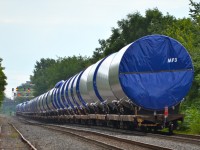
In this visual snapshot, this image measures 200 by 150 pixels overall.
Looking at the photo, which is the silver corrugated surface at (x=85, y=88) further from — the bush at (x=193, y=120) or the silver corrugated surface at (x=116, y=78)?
the bush at (x=193, y=120)

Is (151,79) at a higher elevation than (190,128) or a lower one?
higher

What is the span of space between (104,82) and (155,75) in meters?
3.68

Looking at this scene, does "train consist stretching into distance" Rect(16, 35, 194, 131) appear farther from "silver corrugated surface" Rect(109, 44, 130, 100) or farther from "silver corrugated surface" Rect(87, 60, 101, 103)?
"silver corrugated surface" Rect(87, 60, 101, 103)

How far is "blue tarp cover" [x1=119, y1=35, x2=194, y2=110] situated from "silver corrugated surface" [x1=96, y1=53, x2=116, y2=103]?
6.86 feet

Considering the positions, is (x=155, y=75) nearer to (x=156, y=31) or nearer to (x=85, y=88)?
(x=85, y=88)

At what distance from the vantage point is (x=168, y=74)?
68.5 feet

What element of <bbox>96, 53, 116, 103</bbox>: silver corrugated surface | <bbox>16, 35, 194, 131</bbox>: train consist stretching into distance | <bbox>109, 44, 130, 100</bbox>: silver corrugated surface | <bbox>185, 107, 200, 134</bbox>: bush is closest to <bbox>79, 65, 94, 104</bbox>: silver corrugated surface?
<bbox>96, 53, 116, 103</bbox>: silver corrugated surface

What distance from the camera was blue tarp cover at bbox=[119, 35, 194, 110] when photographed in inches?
818

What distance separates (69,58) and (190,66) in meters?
124

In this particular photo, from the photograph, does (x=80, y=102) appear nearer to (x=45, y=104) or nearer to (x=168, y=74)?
(x=168, y=74)

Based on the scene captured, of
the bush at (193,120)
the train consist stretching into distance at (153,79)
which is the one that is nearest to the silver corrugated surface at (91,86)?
the bush at (193,120)

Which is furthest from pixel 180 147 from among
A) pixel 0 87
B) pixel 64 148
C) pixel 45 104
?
pixel 0 87

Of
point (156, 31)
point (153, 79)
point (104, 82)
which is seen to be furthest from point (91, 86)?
point (156, 31)

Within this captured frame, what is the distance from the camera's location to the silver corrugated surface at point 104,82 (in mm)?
23050
